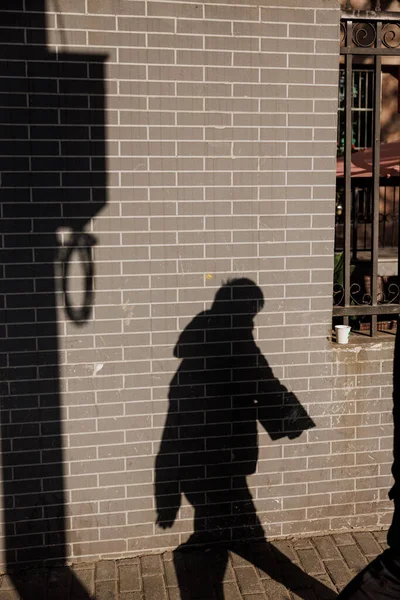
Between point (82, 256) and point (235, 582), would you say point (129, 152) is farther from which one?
point (235, 582)

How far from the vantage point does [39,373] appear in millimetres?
4324

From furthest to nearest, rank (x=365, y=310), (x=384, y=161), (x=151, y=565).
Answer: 1. (x=384, y=161)
2. (x=365, y=310)
3. (x=151, y=565)

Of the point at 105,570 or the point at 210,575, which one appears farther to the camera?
the point at 105,570

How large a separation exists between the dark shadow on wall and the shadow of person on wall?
0.76 metres

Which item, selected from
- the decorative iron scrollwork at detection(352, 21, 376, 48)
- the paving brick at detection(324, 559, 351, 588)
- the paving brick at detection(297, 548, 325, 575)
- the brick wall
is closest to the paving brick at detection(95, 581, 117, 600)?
the brick wall

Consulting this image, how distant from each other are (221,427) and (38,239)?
5.81 ft

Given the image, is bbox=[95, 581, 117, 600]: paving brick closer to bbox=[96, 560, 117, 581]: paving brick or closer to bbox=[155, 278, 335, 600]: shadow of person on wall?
bbox=[96, 560, 117, 581]: paving brick

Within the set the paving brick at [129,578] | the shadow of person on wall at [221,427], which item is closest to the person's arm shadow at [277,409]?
the shadow of person on wall at [221,427]

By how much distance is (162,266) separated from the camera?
439cm

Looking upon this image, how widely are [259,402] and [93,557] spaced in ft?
5.05

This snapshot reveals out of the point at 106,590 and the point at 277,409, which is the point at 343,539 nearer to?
the point at 277,409

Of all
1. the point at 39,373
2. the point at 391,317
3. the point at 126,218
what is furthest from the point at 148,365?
the point at 391,317

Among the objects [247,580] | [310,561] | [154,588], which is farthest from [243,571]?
[154,588]

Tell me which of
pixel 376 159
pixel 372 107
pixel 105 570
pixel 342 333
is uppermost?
pixel 372 107
